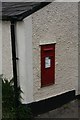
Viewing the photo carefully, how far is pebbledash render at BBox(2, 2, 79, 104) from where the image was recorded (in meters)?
8.77

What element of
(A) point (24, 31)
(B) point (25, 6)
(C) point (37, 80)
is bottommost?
(C) point (37, 80)

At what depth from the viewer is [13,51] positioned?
8.83m

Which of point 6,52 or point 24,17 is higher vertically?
point 24,17

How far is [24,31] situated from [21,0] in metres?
1.65

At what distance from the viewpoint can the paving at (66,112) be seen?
8.99 meters

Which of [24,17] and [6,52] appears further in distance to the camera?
[6,52]

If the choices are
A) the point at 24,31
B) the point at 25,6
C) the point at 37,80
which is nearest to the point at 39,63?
the point at 37,80

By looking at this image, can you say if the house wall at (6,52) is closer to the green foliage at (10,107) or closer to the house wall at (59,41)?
the green foliage at (10,107)

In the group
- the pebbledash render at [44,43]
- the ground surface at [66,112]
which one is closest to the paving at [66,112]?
the ground surface at [66,112]

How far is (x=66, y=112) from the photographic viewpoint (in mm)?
9273

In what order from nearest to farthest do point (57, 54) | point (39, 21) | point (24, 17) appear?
1. point (24, 17)
2. point (39, 21)
3. point (57, 54)

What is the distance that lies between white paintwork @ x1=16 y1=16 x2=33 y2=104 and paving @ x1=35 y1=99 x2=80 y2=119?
72cm

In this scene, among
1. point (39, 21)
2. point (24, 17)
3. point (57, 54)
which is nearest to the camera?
point (24, 17)

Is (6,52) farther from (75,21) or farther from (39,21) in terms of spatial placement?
(75,21)
